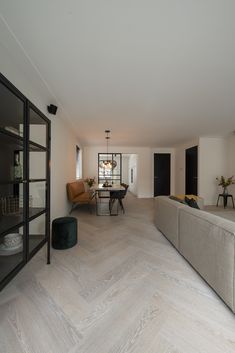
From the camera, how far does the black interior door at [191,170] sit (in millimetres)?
6102

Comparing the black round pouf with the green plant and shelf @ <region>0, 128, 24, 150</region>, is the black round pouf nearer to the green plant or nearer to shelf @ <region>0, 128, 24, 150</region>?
shelf @ <region>0, 128, 24, 150</region>

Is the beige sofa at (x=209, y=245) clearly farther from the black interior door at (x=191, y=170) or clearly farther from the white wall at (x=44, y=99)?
the black interior door at (x=191, y=170)

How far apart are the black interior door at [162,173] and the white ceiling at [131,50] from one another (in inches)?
182

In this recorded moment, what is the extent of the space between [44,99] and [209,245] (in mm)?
3113

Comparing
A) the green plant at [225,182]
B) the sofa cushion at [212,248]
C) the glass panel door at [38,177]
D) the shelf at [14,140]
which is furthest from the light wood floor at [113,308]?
the green plant at [225,182]

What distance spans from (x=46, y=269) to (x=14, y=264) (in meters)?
0.68

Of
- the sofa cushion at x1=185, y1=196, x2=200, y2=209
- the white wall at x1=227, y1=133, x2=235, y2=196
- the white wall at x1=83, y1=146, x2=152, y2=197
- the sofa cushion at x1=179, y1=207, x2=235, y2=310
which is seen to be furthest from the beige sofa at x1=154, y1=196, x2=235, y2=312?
the white wall at x1=83, y1=146, x2=152, y2=197

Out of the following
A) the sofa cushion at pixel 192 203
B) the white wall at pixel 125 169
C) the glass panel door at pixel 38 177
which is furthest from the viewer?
the white wall at pixel 125 169

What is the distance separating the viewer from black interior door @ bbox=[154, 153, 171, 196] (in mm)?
7867

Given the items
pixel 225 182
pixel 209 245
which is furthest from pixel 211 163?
pixel 209 245

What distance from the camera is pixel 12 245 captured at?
1.60 m

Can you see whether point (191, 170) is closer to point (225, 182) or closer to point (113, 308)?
point (225, 182)

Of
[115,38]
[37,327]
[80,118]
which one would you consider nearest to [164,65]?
[115,38]

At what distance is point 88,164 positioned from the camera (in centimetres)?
765
